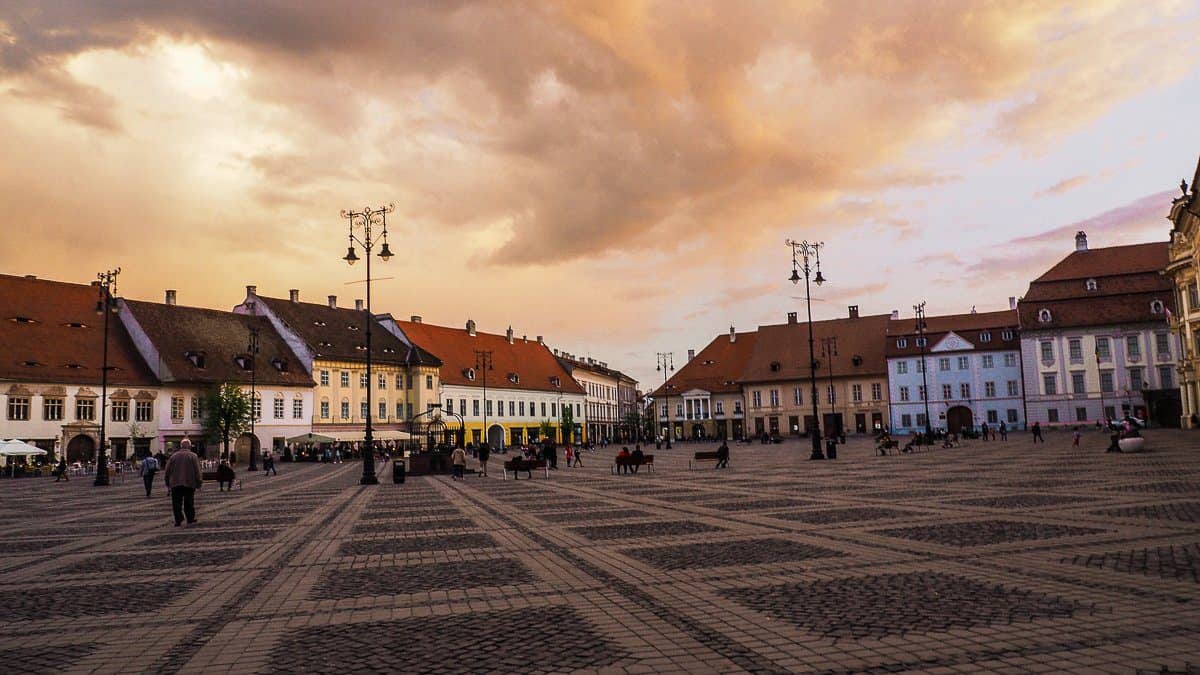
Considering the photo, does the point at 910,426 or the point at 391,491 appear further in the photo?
the point at 910,426

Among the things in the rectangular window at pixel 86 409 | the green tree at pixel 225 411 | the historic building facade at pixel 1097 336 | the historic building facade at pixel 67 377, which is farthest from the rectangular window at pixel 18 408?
the historic building facade at pixel 1097 336

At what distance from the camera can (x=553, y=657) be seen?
6.23 metres

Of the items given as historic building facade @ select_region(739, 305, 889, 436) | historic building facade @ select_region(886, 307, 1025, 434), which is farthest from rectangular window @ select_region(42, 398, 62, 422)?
historic building facade @ select_region(886, 307, 1025, 434)

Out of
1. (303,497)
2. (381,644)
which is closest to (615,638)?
(381,644)

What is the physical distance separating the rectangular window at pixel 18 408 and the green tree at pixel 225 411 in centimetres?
1045

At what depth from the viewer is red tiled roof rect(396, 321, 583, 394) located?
8962cm

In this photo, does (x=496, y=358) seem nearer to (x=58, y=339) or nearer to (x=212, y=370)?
(x=212, y=370)

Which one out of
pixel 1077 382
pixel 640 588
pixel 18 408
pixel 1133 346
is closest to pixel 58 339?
pixel 18 408

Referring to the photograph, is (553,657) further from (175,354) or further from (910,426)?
(910,426)

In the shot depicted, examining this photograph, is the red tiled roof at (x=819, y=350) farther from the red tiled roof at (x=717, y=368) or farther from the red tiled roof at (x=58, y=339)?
the red tiled roof at (x=58, y=339)

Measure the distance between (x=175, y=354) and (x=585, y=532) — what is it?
190ft

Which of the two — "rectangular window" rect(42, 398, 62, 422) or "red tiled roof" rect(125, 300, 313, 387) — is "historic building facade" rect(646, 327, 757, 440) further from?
"rectangular window" rect(42, 398, 62, 422)

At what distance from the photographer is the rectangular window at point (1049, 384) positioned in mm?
77750

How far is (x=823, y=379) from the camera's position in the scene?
9362 cm
